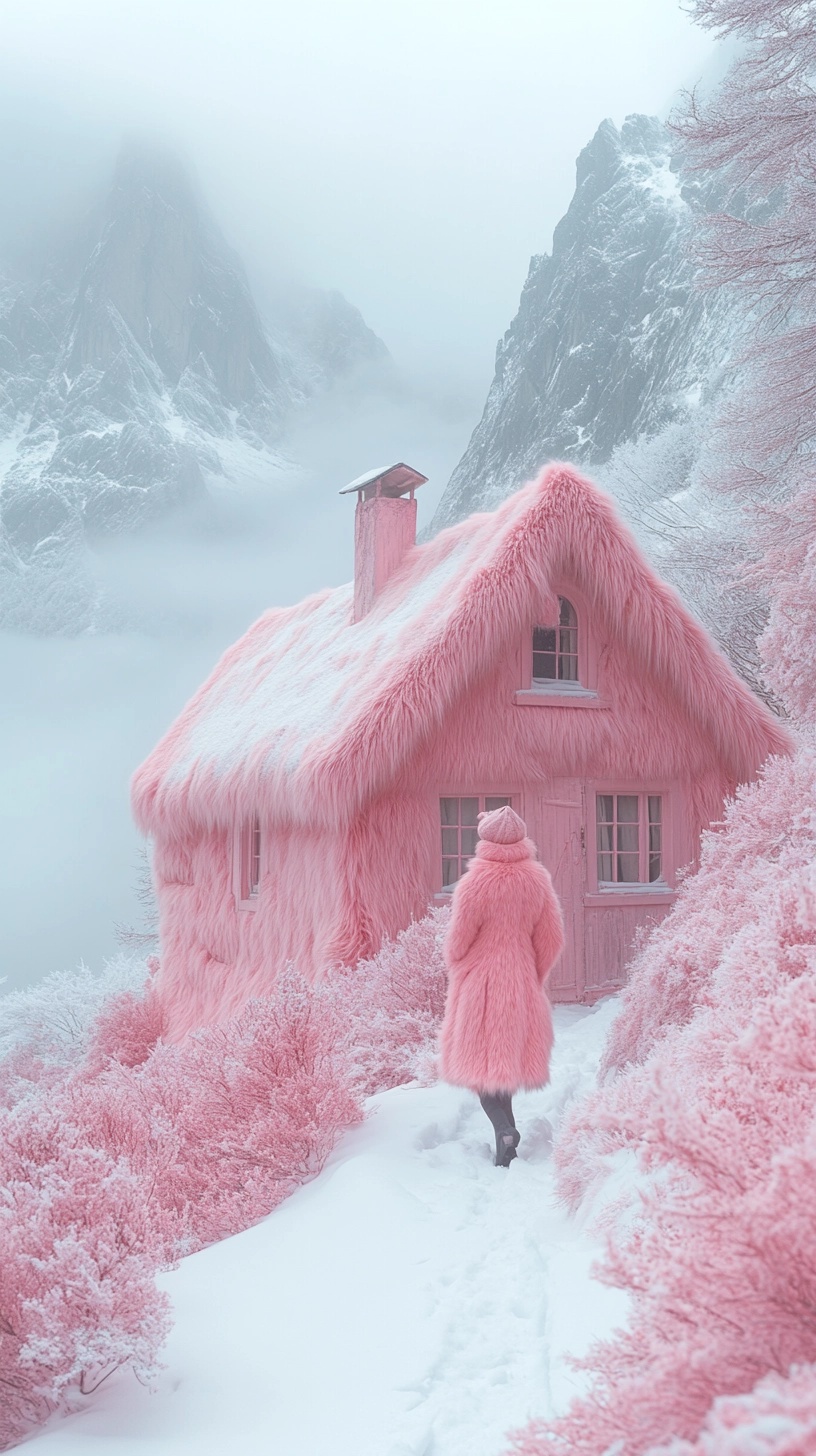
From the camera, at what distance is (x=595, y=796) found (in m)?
9.77

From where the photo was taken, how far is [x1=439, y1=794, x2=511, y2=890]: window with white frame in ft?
30.5

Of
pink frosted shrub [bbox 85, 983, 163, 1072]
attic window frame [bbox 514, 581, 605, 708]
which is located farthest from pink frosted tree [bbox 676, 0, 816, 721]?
pink frosted shrub [bbox 85, 983, 163, 1072]

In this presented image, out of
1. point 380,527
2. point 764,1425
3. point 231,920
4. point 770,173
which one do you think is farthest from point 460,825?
point 764,1425

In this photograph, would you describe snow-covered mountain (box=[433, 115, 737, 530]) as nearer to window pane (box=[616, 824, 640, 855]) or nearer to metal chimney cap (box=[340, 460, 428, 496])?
metal chimney cap (box=[340, 460, 428, 496])

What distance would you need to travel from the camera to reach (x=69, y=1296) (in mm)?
2852

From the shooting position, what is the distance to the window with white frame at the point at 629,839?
9.87m

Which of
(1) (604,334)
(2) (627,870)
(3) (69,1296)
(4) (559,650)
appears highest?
(1) (604,334)

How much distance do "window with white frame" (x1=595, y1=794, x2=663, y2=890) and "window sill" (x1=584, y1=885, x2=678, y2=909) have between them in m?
0.09

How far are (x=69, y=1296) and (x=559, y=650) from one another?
25.3 feet

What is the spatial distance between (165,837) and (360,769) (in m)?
5.28

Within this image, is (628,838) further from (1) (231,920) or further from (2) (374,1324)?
(2) (374,1324)

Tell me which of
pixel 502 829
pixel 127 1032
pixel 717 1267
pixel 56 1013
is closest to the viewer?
pixel 717 1267

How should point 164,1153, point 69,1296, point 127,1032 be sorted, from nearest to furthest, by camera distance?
point 69,1296, point 164,1153, point 127,1032

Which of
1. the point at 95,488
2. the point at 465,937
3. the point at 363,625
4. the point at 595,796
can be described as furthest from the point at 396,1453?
the point at 95,488
